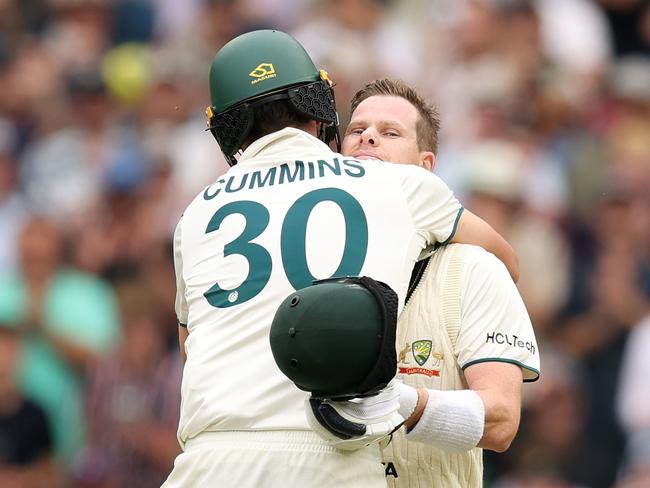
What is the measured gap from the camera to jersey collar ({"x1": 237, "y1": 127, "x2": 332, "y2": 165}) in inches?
189

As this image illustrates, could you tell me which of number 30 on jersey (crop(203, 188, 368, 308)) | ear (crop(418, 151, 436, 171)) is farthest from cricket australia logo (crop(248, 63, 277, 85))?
ear (crop(418, 151, 436, 171))

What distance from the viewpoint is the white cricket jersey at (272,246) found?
4367 mm

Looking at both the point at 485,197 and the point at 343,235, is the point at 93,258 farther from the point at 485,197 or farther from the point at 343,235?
the point at 343,235

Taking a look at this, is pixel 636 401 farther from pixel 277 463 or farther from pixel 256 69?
pixel 277 463

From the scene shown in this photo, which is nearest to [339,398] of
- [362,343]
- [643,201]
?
[362,343]

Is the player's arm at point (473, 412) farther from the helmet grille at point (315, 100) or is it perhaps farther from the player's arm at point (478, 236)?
the helmet grille at point (315, 100)

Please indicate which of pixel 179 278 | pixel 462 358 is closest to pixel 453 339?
pixel 462 358

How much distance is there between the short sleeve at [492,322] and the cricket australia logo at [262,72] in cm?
99

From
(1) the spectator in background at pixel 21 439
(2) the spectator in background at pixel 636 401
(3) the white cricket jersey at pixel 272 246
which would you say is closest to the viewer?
(3) the white cricket jersey at pixel 272 246

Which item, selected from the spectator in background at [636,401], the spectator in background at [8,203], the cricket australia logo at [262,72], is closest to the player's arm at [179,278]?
the cricket australia logo at [262,72]

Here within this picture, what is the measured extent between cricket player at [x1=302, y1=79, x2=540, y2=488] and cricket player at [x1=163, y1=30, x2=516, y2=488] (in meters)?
0.18

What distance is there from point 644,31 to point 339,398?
774 centimetres

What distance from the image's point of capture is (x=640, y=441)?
842 centimetres

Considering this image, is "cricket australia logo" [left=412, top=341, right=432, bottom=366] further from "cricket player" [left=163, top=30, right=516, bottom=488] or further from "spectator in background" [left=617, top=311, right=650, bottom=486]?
"spectator in background" [left=617, top=311, right=650, bottom=486]
